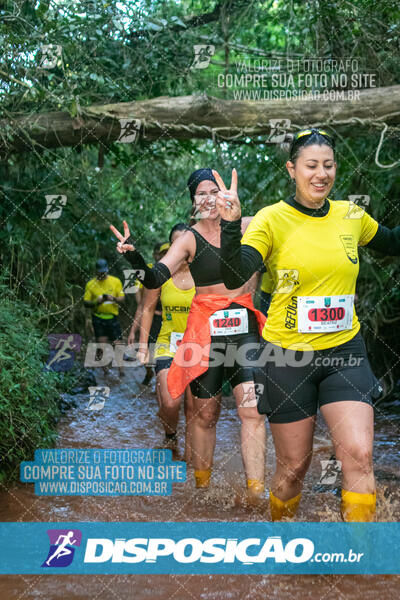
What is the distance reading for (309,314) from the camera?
326 cm

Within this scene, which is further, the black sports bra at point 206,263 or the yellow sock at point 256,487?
the black sports bra at point 206,263

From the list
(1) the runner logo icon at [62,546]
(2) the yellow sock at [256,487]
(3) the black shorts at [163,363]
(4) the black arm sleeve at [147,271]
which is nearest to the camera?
(1) the runner logo icon at [62,546]

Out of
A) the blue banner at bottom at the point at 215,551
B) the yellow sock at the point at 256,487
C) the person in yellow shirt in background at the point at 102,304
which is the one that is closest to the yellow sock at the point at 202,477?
the yellow sock at the point at 256,487

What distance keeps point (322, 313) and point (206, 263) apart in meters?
1.49

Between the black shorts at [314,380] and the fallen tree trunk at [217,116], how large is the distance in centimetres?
357

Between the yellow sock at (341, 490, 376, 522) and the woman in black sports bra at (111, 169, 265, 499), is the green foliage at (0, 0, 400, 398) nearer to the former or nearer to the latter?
the woman in black sports bra at (111, 169, 265, 499)

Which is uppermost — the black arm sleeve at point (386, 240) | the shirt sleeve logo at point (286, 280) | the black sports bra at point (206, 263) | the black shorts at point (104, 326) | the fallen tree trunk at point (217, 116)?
the fallen tree trunk at point (217, 116)

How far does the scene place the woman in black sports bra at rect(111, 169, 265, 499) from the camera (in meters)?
4.44

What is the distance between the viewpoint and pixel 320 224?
11.0 feet

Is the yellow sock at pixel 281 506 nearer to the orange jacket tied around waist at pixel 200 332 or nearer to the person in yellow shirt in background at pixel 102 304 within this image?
the orange jacket tied around waist at pixel 200 332

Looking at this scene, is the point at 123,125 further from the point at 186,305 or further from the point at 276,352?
the point at 276,352

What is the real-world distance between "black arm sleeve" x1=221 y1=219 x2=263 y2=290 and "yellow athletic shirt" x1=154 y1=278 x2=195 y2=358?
Answer: 8.93ft

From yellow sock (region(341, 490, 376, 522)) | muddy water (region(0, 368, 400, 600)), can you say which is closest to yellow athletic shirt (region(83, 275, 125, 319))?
muddy water (region(0, 368, 400, 600))

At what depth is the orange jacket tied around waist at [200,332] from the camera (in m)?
4.61
